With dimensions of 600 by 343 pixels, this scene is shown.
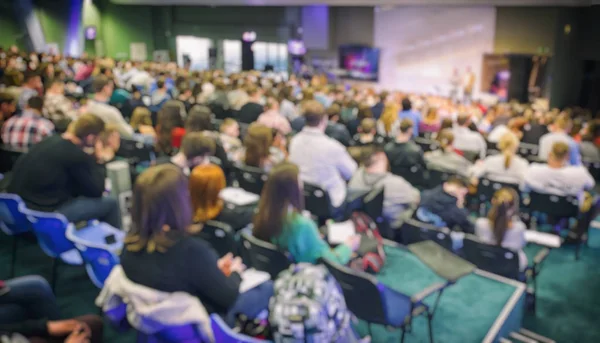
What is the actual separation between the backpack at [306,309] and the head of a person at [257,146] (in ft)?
9.06

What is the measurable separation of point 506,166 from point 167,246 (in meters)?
4.30

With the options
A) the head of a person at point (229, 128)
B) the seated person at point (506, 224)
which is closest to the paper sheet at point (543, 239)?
the seated person at point (506, 224)

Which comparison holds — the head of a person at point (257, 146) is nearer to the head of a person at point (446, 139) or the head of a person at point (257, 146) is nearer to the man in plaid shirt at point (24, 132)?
the head of a person at point (446, 139)

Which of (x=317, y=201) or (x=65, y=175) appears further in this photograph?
(x=317, y=201)

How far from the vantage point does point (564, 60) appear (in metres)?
13.5

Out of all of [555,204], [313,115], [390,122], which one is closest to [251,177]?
[313,115]

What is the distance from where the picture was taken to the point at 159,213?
2291 millimetres

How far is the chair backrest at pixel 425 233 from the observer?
3.88m

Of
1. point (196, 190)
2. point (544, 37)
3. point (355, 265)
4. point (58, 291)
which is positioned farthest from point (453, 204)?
point (544, 37)

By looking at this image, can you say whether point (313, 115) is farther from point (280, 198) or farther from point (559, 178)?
point (559, 178)

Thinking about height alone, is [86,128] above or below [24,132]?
above

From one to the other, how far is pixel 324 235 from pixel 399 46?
1447 centimetres

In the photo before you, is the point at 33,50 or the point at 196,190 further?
the point at 33,50

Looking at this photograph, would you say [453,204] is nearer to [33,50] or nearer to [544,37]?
[544,37]
